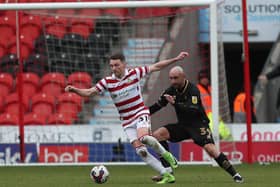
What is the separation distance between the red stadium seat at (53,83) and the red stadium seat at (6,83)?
655 mm

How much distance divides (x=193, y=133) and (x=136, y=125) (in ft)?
3.28

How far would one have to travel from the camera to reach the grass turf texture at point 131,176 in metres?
13.1

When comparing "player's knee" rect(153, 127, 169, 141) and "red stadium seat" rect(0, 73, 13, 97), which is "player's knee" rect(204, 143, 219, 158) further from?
"red stadium seat" rect(0, 73, 13, 97)

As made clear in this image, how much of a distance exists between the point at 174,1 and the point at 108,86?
4581mm

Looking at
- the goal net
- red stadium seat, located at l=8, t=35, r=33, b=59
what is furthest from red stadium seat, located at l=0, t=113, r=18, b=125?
red stadium seat, located at l=8, t=35, r=33, b=59

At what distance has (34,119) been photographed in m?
19.8

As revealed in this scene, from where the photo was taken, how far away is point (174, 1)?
17.8 meters

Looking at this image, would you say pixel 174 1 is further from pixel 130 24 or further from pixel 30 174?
pixel 30 174

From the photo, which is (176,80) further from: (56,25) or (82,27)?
(82,27)

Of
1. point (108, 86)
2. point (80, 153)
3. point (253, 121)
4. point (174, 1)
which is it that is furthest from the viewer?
point (253, 121)

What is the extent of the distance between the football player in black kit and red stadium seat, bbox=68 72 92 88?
559 cm

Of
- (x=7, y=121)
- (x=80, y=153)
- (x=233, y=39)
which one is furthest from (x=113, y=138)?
(x=233, y=39)

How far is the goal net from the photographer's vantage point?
18.9 metres

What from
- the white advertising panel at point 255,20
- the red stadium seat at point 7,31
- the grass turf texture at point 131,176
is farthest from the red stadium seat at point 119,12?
the grass turf texture at point 131,176
